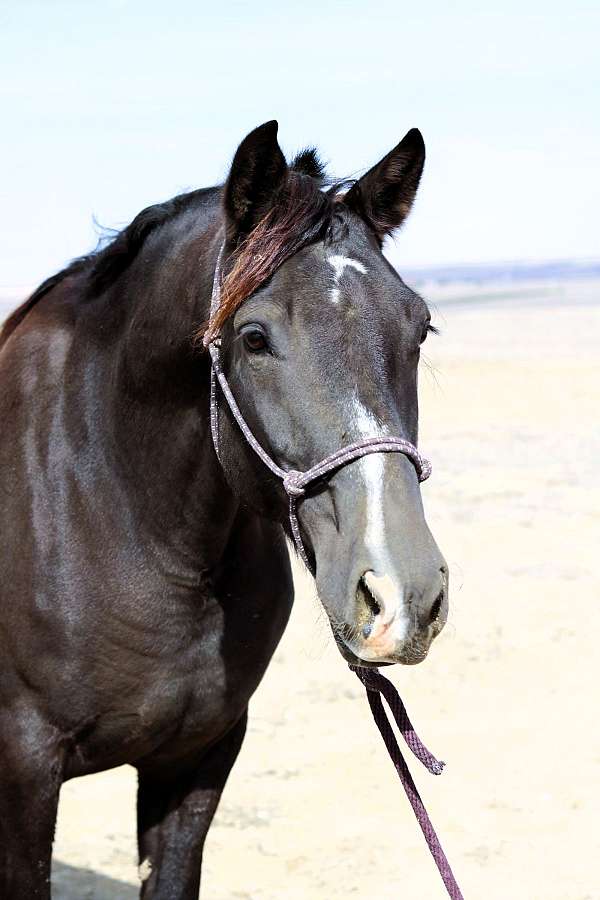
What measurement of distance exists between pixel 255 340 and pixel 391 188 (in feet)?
1.98

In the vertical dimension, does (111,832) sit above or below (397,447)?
below

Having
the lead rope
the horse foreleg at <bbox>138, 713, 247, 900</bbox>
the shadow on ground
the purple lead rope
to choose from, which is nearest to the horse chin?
the lead rope

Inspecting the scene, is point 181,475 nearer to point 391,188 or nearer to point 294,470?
point 294,470

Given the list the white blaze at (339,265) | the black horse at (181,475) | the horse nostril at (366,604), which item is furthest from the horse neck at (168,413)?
the horse nostril at (366,604)

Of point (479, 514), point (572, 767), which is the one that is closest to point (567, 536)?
point (479, 514)

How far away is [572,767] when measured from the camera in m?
5.63

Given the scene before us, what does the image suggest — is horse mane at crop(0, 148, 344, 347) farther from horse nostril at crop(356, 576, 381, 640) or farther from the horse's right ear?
horse nostril at crop(356, 576, 381, 640)

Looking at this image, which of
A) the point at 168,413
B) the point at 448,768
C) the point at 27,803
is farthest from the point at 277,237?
the point at 448,768

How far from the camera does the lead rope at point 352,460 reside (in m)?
2.50

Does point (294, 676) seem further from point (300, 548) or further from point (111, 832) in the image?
point (300, 548)

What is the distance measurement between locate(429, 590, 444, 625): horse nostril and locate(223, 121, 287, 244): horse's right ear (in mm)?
986

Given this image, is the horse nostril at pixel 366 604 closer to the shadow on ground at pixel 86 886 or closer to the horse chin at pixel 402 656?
the horse chin at pixel 402 656

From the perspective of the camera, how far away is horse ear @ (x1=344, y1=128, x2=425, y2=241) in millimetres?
2885

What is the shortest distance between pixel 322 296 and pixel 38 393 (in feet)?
3.62
